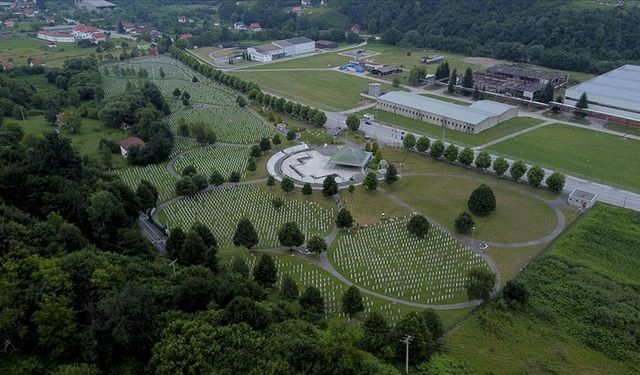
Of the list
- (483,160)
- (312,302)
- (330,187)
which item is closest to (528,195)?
(483,160)

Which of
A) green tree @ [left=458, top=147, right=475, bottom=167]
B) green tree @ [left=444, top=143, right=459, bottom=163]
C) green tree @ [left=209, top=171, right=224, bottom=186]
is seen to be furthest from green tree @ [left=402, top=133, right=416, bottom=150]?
green tree @ [left=209, top=171, right=224, bottom=186]

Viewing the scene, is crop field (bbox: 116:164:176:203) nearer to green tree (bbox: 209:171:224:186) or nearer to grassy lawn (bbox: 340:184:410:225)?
green tree (bbox: 209:171:224:186)

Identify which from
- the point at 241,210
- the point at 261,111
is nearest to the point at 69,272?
the point at 241,210

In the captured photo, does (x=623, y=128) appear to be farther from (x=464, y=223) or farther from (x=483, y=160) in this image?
(x=464, y=223)

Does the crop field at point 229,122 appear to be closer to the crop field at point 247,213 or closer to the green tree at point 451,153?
the crop field at point 247,213

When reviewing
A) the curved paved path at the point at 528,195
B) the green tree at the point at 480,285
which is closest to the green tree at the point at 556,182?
the curved paved path at the point at 528,195
